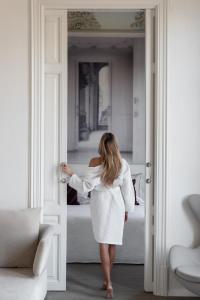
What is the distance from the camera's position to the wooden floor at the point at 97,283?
425 cm

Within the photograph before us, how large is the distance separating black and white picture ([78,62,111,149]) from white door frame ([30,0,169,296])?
2.46 meters

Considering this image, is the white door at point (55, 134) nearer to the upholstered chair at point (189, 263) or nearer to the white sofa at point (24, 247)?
the white sofa at point (24, 247)

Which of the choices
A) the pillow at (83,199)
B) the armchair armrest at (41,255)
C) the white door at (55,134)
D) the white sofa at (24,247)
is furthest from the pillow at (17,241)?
the pillow at (83,199)

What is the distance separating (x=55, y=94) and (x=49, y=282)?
1719 millimetres

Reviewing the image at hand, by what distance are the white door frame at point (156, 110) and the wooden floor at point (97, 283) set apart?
0.28m

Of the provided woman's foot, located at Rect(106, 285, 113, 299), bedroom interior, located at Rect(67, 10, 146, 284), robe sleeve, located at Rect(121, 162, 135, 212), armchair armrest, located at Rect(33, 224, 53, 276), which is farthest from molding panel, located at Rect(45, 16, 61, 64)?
bedroom interior, located at Rect(67, 10, 146, 284)

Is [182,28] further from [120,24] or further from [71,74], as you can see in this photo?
[71,74]

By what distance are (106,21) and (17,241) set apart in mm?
3352

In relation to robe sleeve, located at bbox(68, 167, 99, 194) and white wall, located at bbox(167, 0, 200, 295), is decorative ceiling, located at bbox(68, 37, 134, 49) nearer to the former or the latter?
white wall, located at bbox(167, 0, 200, 295)

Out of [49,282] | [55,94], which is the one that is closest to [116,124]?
[55,94]

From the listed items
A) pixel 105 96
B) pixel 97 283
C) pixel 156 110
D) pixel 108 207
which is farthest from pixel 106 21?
pixel 97 283

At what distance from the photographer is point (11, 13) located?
4.21 meters

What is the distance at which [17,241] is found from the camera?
150 inches

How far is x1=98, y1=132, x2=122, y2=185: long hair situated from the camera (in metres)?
4.33
